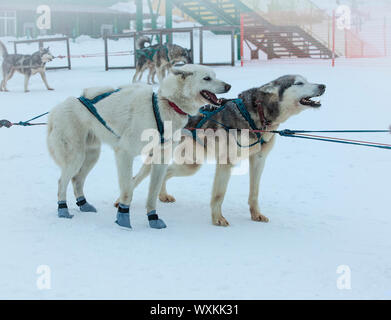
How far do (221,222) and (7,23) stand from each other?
2525 centimetres

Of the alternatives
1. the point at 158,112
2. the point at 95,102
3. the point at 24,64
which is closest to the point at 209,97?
the point at 158,112

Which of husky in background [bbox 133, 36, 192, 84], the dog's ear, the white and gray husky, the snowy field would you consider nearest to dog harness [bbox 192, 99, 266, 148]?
the white and gray husky

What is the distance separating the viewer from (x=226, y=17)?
663 inches

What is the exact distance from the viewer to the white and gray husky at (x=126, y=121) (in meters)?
3.25

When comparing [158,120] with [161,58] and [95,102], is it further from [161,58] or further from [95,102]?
[161,58]

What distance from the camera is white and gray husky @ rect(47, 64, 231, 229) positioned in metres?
3.25

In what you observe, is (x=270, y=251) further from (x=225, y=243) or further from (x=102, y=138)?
(x=102, y=138)

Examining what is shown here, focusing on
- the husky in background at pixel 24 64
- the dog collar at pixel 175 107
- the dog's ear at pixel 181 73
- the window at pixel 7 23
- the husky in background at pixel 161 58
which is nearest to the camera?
the dog's ear at pixel 181 73

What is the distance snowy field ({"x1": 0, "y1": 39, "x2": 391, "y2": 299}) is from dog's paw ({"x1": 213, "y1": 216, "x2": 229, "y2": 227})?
0.06m

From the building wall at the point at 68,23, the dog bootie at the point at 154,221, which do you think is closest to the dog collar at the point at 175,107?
the dog bootie at the point at 154,221

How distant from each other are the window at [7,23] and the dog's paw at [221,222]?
81.8 feet

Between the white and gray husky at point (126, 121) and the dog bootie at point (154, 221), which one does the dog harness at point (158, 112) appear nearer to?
the white and gray husky at point (126, 121)

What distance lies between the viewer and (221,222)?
3.56m

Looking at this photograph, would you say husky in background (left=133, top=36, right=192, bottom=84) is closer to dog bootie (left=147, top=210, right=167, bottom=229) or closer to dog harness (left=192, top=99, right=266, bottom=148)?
dog harness (left=192, top=99, right=266, bottom=148)
